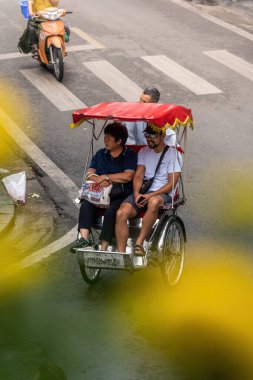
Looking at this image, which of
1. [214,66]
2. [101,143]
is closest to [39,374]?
[101,143]

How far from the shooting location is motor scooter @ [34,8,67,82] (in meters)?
17.3

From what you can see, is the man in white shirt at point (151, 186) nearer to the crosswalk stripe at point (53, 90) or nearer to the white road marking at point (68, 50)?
the crosswalk stripe at point (53, 90)

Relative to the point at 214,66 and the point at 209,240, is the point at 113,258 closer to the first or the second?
the point at 209,240

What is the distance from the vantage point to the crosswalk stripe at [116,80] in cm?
1656

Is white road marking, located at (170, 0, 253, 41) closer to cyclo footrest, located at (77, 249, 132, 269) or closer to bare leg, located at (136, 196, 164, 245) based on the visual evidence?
bare leg, located at (136, 196, 164, 245)

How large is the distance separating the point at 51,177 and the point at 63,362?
5078 mm

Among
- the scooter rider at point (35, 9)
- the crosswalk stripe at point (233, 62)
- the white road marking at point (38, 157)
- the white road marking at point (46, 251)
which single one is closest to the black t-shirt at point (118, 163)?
the white road marking at point (46, 251)

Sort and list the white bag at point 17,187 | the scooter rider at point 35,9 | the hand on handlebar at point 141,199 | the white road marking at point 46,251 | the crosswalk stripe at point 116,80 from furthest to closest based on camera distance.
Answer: the scooter rider at point 35,9 < the crosswalk stripe at point 116,80 < the white bag at point 17,187 < the white road marking at point 46,251 < the hand on handlebar at point 141,199

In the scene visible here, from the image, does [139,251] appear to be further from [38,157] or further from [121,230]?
[38,157]

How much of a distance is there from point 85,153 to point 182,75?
Result: 14.5 ft

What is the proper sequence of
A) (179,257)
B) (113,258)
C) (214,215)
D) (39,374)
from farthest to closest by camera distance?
(214,215) → (179,257) → (113,258) → (39,374)

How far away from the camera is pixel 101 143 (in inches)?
563

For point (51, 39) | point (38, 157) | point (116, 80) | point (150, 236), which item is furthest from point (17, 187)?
point (51, 39)

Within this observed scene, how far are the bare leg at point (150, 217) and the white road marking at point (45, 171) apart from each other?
168cm
